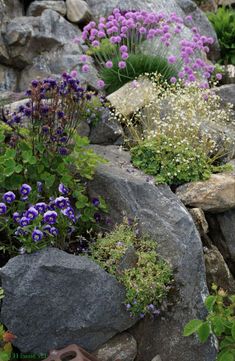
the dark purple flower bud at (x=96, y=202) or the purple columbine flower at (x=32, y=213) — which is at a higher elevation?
the purple columbine flower at (x=32, y=213)

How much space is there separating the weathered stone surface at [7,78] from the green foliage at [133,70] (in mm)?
1446

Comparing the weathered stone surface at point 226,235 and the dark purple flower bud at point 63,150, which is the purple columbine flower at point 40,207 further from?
the weathered stone surface at point 226,235

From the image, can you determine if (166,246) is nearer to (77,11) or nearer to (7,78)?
(7,78)

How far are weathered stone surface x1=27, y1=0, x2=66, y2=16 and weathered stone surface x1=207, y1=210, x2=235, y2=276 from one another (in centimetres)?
503

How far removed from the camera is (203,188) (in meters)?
4.45

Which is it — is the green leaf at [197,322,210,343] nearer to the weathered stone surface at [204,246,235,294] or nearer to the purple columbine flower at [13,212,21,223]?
the weathered stone surface at [204,246,235,294]

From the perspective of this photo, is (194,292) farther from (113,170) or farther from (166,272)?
(113,170)

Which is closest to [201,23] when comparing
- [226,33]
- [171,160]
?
[226,33]

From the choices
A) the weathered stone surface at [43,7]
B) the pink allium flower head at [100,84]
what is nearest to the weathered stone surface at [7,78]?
the weathered stone surface at [43,7]

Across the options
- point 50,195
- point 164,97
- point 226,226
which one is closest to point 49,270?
point 50,195

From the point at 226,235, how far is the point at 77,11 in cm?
507

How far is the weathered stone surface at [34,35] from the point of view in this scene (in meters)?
6.95

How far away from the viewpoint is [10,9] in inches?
297

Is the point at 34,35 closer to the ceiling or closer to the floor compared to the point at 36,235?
closer to the ceiling
